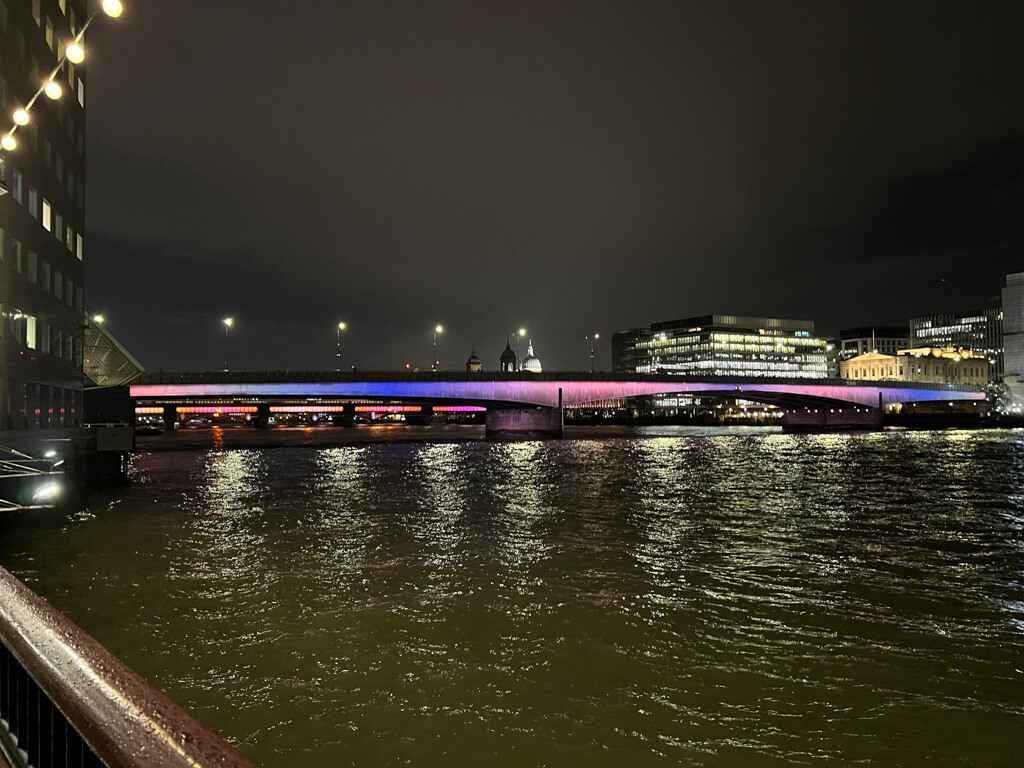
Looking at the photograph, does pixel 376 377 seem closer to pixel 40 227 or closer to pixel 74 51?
pixel 40 227

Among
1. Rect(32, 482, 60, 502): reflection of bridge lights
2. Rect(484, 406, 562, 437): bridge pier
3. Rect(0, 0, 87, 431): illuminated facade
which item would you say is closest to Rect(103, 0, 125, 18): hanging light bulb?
Rect(32, 482, 60, 502): reflection of bridge lights

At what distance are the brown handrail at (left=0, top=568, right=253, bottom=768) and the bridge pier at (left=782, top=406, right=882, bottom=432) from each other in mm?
137494

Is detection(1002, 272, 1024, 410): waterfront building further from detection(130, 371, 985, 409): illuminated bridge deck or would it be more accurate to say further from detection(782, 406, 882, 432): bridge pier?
detection(130, 371, 985, 409): illuminated bridge deck

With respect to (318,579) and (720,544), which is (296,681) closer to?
(318,579)

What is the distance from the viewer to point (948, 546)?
794 inches

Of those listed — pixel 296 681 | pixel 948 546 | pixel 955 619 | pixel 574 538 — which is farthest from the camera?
pixel 574 538

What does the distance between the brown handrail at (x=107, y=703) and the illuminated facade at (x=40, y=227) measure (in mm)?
31140

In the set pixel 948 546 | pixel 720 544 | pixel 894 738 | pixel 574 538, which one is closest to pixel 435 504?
pixel 574 538

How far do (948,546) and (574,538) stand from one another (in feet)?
32.2

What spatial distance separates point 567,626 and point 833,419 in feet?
446

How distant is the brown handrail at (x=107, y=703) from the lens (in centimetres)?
237

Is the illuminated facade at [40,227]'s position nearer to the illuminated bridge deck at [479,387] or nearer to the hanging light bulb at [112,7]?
the hanging light bulb at [112,7]

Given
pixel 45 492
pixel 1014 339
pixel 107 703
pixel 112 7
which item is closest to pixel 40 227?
pixel 45 492

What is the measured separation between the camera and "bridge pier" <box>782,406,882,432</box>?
132 metres
